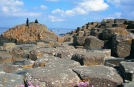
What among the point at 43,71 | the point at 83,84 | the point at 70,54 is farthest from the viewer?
the point at 70,54

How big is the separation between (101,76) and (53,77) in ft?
2.55

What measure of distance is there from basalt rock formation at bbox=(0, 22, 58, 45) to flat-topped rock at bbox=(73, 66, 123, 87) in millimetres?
13047

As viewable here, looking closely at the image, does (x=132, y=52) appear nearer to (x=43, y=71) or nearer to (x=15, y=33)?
(x=43, y=71)

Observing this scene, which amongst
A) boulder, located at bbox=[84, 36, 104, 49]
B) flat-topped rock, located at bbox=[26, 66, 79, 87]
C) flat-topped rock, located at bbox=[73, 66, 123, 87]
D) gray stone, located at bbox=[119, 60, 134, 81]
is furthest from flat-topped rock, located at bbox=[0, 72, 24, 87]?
boulder, located at bbox=[84, 36, 104, 49]

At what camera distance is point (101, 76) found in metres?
3.62

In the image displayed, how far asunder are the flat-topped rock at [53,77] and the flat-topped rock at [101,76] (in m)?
0.16

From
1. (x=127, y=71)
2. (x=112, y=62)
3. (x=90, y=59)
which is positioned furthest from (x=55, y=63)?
(x=112, y=62)

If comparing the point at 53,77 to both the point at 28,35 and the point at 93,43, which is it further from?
the point at 28,35

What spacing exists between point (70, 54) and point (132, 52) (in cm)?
227

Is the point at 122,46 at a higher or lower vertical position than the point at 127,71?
higher

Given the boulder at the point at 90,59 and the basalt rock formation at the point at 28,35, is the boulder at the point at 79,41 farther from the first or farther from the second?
the basalt rock formation at the point at 28,35

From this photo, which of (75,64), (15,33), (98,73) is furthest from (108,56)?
(15,33)

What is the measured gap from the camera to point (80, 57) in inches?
186

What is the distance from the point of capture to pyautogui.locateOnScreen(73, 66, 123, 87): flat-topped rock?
11.7 feet
